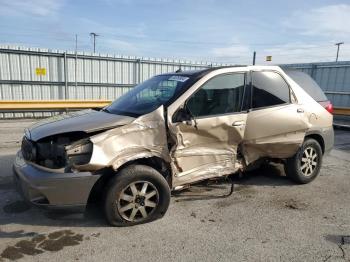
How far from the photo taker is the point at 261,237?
3459mm

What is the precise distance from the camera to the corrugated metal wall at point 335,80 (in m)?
15.6

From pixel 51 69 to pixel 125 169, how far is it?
11.7 m

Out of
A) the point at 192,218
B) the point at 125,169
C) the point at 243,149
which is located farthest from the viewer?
the point at 243,149

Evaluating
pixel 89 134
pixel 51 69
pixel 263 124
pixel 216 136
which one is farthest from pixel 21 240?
pixel 51 69

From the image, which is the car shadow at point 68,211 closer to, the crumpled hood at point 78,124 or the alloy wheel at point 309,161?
the alloy wheel at point 309,161

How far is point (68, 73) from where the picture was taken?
14195mm

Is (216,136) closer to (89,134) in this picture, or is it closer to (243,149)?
(243,149)

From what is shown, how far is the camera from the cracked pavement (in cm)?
312

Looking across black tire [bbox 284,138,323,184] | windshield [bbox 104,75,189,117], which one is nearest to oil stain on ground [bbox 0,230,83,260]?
windshield [bbox 104,75,189,117]

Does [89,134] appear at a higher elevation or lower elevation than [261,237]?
higher

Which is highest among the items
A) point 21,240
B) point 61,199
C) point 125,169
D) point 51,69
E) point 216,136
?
point 51,69

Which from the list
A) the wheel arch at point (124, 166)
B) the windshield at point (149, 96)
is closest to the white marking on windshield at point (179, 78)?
the windshield at point (149, 96)

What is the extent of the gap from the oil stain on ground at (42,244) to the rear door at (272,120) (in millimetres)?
2504

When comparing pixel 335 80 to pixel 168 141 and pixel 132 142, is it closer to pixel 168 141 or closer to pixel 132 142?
pixel 168 141
